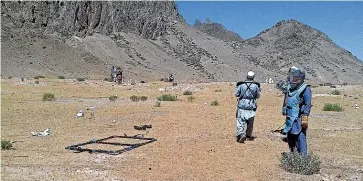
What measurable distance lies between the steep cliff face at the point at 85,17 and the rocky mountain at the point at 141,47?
0.15m

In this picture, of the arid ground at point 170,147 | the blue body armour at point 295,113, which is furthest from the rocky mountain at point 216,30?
the blue body armour at point 295,113

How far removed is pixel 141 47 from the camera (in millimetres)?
90000

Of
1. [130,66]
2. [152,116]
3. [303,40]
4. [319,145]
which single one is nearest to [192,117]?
[152,116]

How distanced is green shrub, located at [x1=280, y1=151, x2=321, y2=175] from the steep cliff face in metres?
67.8

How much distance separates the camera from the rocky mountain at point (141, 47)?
70.4 meters

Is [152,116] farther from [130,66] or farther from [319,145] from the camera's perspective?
[130,66]

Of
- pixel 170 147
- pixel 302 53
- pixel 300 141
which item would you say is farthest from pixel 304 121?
pixel 302 53

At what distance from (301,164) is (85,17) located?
78040mm

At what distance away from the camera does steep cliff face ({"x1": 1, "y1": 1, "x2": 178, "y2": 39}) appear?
74156 mm

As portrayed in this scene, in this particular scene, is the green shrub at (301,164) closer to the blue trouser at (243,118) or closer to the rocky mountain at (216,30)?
the blue trouser at (243,118)

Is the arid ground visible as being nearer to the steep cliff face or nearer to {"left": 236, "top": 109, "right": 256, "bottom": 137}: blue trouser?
{"left": 236, "top": 109, "right": 256, "bottom": 137}: blue trouser

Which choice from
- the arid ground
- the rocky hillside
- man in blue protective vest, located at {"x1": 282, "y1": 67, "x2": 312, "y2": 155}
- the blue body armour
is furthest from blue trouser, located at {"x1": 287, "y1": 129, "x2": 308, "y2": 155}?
the rocky hillside

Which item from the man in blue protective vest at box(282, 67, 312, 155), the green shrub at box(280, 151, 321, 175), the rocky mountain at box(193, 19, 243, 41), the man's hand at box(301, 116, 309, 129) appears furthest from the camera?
Result: the rocky mountain at box(193, 19, 243, 41)

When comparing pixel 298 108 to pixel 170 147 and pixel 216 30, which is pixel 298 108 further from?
pixel 216 30
